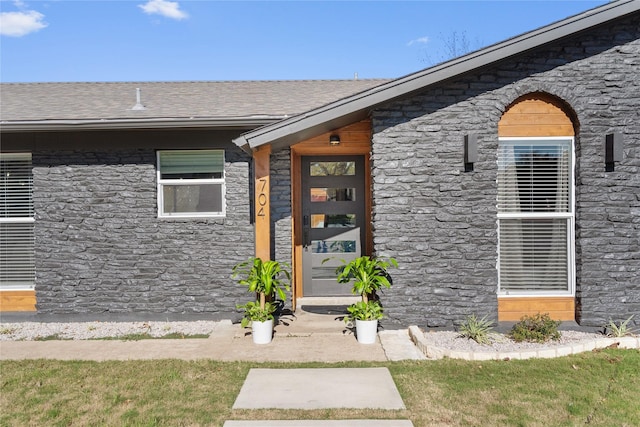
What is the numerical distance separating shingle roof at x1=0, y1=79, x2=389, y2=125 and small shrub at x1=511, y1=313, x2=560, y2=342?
4.36 meters

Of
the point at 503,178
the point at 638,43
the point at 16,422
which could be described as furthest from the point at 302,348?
the point at 638,43

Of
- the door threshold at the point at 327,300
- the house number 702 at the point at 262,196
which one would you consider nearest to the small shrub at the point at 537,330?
the door threshold at the point at 327,300

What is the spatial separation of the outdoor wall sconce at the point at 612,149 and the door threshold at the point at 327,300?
433cm

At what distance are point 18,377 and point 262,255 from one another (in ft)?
9.46

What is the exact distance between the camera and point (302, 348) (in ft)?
17.2

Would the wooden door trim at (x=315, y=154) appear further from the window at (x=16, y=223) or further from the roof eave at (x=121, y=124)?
the window at (x=16, y=223)

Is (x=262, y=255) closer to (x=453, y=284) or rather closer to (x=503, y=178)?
(x=453, y=284)

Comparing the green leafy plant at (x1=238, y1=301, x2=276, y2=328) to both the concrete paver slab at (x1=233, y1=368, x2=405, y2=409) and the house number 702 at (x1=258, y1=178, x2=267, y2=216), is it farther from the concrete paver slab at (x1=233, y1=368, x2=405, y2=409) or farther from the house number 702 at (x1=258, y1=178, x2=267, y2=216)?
the house number 702 at (x1=258, y1=178, x2=267, y2=216)

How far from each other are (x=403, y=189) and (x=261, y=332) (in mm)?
2588

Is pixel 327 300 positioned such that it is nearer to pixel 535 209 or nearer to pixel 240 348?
pixel 240 348

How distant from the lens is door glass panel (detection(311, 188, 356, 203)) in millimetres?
8016

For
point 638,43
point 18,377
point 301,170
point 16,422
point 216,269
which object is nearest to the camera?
point 16,422

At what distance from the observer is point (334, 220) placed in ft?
26.5

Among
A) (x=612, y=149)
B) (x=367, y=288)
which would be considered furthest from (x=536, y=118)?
(x=367, y=288)
